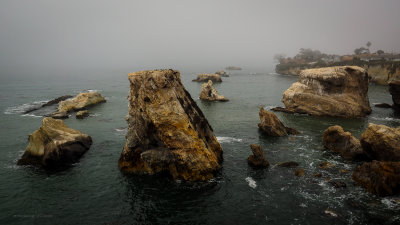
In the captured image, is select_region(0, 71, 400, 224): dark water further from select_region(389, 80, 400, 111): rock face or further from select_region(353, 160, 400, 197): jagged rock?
select_region(389, 80, 400, 111): rock face

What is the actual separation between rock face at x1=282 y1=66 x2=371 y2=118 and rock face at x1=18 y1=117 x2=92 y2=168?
52.9 meters

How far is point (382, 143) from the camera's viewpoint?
1383 inches

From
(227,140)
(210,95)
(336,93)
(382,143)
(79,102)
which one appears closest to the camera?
(382,143)

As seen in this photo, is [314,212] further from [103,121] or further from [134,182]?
[103,121]

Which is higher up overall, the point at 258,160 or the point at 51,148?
the point at 51,148

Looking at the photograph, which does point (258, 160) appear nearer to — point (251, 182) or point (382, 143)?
A: point (251, 182)

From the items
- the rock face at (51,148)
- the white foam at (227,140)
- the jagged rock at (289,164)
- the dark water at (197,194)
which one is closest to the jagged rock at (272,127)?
the dark water at (197,194)

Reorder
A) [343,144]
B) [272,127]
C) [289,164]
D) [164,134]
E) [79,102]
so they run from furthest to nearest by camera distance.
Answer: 1. [79,102]
2. [272,127]
3. [343,144]
4. [289,164]
5. [164,134]

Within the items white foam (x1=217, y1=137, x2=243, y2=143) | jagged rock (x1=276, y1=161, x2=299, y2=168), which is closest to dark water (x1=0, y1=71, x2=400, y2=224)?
white foam (x1=217, y1=137, x2=243, y2=143)

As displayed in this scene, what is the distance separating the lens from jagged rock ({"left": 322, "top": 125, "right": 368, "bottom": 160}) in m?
38.8

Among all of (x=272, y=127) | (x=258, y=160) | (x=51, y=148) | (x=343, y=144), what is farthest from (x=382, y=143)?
(x=51, y=148)

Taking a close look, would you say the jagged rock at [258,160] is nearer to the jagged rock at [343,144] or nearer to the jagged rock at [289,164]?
the jagged rock at [289,164]

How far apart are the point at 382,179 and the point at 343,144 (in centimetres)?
1271

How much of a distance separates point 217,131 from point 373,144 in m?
27.9
